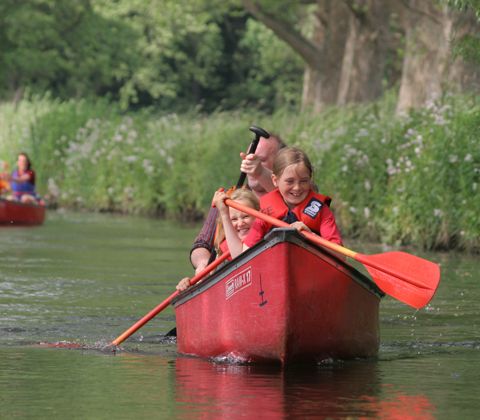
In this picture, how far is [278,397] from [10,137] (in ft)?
95.6

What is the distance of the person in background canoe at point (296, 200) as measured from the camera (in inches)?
394

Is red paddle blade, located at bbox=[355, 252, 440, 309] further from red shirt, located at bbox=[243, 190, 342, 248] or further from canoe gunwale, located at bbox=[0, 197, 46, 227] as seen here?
canoe gunwale, located at bbox=[0, 197, 46, 227]

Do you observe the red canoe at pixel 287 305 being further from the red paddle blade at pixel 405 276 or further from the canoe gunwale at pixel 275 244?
the red paddle blade at pixel 405 276

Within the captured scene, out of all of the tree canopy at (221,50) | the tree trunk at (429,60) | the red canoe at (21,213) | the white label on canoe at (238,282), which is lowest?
the red canoe at (21,213)

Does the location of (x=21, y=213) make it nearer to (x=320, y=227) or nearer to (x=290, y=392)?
(x=320, y=227)

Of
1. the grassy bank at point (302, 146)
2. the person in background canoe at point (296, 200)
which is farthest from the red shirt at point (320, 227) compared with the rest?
the grassy bank at point (302, 146)

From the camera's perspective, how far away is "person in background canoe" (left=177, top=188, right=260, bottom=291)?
10359 millimetres

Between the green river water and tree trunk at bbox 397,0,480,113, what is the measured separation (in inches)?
315

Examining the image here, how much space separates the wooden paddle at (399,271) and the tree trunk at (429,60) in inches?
606

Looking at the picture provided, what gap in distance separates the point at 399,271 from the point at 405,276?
12 cm

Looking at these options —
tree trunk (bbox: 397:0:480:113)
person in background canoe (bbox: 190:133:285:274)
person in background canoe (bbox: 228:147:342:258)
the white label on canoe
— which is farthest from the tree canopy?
the white label on canoe

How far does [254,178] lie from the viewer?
1118 centimetres

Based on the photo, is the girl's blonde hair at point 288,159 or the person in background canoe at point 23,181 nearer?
the girl's blonde hair at point 288,159

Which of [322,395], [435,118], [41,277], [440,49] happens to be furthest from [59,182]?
[322,395]
